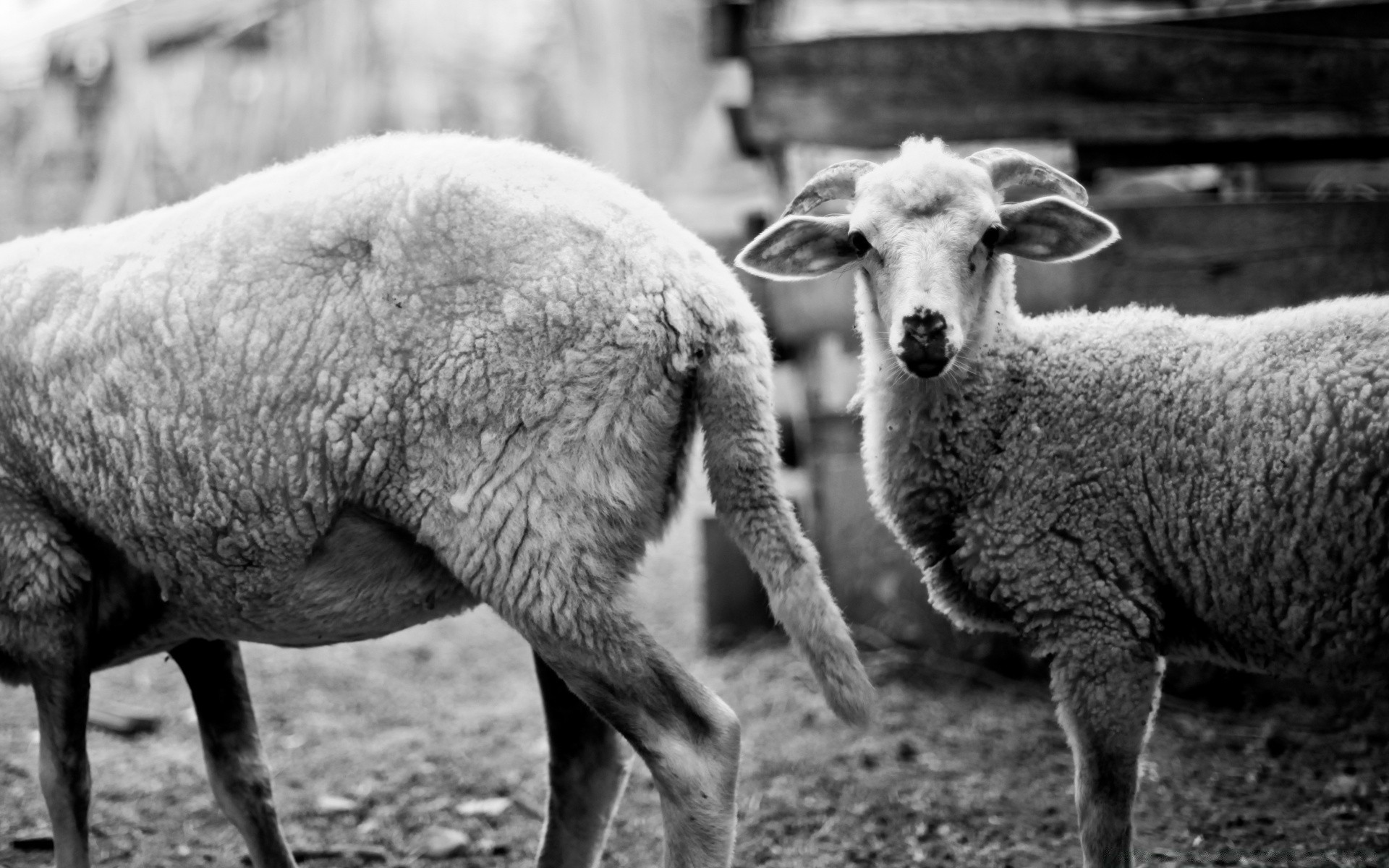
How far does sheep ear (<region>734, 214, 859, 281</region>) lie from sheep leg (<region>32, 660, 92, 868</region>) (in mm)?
2000

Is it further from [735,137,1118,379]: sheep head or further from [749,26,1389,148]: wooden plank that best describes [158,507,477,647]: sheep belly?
[749,26,1389,148]: wooden plank

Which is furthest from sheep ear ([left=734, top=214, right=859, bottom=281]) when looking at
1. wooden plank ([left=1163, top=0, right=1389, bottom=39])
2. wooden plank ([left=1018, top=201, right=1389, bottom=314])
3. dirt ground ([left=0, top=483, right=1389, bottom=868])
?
wooden plank ([left=1163, top=0, right=1389, bottom=39])

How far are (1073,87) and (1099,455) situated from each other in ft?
7.35

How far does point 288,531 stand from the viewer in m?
3.07

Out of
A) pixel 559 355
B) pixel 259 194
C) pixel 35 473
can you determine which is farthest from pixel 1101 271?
pixel 35 473

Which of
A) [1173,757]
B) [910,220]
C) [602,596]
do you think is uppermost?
[910,220]

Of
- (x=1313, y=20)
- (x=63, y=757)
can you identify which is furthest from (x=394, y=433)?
(x=1313, y=20)

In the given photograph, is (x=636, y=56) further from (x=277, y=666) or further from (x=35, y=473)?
(x=35, y=473)

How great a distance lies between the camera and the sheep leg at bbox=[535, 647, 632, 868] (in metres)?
3.44

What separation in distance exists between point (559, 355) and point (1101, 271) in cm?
260

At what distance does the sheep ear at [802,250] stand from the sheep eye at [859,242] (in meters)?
0.08

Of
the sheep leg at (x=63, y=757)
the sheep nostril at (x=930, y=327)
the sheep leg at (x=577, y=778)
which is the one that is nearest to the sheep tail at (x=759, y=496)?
the sheep nostril at (x=930, y=327)

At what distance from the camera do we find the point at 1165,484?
3074 millimetres

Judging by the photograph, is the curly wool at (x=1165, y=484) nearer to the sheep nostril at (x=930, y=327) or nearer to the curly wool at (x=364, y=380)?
the sheep nostril at (x=930, y=327)
